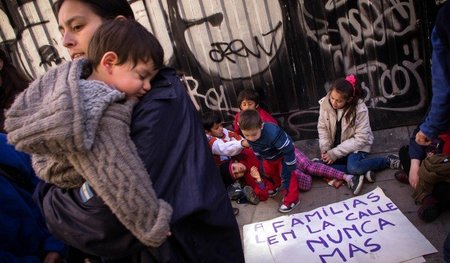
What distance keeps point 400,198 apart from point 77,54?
107 inches

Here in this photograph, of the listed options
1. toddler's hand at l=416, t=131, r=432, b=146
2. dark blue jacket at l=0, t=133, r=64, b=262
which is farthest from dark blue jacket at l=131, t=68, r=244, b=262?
toddler's hand at l=416, t=131, r=432, b=146

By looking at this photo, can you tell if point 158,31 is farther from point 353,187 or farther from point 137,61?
point 137,61

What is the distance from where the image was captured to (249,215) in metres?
3.32

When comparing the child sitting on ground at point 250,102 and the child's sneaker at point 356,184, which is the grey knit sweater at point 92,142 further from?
the child sitting on ground at point 250,102

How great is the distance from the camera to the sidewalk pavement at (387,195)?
2.50 metres

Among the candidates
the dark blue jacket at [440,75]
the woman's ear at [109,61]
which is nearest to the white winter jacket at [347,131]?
the dark blue jacket at [440,75]

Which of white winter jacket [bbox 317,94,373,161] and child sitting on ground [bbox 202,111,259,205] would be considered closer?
white winter jacket [bbox 317,94,373,161]

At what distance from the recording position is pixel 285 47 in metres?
3.83

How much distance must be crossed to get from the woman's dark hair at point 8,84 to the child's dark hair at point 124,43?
4.90ft

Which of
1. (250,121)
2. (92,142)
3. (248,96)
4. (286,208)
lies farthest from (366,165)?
(92,142)

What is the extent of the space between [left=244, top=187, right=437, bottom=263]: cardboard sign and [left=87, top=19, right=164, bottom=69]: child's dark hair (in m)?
1.99

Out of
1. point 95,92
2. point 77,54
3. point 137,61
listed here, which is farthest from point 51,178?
point 77,54

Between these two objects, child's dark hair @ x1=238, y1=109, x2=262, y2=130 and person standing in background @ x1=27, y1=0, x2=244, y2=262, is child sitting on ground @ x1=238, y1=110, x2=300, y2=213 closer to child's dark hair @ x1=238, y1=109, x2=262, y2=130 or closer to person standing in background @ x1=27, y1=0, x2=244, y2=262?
child's dark hair @ x1=238, y1=109, x2=262, y2=130

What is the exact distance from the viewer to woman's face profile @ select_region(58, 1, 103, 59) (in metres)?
1.37
